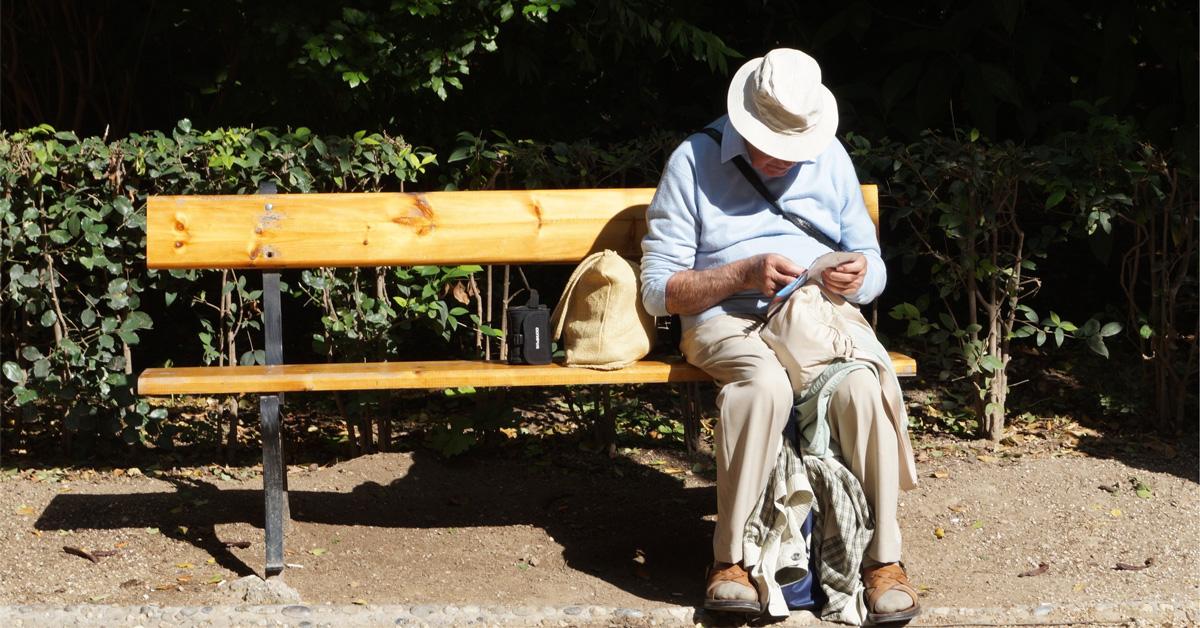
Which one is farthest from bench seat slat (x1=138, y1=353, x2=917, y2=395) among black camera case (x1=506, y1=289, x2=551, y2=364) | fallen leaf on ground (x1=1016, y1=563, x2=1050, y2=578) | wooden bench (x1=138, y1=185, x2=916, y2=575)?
fallen leaf on ground (x1=1016, y1=563, x2=1050, y2=578)

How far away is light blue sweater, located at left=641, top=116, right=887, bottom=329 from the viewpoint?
4.08 meters

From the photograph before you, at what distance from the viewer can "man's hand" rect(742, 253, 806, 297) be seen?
388 cm

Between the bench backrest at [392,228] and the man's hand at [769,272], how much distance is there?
677 mm

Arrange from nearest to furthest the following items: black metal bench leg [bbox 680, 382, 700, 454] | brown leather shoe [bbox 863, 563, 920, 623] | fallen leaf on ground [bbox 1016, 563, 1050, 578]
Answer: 1. brown leather shoe [bbox 863, 563, 920, 623]
2. fallen leaf on ground [bbox 1016, 563, 1050, 578]
3. black metal bench leg [bbox 680, 382, 700, 454]

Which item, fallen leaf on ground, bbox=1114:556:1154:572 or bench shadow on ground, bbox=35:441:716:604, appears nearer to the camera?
fallen leaf on ground, bbox=1114:556:1154:572

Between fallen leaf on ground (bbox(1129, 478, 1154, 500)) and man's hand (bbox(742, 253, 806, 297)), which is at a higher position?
man's hand (bbox(742, 253, 806, 297))

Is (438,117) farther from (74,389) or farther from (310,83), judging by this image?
(74,389)

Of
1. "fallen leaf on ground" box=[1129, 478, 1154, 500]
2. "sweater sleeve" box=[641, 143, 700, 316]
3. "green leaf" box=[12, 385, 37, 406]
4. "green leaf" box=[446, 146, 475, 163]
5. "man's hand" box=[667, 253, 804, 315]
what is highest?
"green leaf" box=[446, 146, 475, 163]

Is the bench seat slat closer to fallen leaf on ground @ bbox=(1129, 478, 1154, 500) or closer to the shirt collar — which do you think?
the shirt collar

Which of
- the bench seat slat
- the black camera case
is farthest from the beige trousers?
the black camera case

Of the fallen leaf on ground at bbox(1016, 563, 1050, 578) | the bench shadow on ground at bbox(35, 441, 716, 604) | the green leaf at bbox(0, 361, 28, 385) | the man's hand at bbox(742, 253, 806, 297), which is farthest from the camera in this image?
the green leaf at bbox(0, 361, 28, 385)

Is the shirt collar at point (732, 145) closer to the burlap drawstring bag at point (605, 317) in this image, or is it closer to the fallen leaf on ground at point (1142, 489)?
the burlap drawstring bag at point (605, 317)

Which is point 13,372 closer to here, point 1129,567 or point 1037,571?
point 1037,571

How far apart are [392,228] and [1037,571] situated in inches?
90.3
